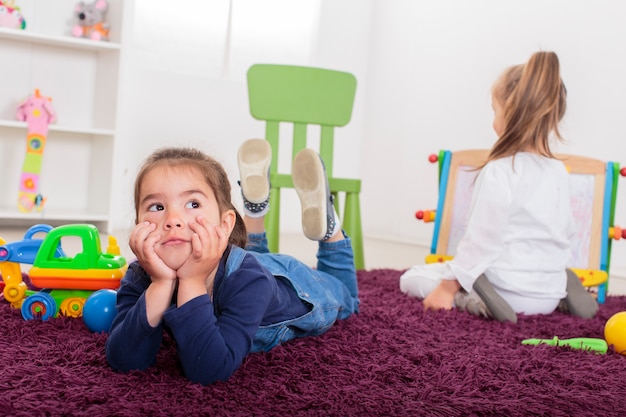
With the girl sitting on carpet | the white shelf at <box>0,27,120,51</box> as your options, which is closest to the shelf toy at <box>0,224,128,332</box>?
the girl sitting on carpet

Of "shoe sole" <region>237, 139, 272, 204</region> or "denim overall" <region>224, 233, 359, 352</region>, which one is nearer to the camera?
"denim overall" <region>224, 233, 359, 352</region>

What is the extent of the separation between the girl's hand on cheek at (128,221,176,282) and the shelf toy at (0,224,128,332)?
0.31m

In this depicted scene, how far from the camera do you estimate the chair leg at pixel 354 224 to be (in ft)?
7.48

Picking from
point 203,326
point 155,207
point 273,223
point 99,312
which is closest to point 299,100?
point 273,223

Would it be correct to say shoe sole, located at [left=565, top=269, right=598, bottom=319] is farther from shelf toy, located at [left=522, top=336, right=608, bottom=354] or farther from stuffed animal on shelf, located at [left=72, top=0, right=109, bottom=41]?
stuffed animal on shelf, located at [left=72, top=0, right=109, bottom=41]

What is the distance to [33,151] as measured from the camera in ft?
9.05

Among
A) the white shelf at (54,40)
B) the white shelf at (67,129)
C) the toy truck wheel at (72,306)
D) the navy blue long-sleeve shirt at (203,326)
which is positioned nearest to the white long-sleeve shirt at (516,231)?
A: the navy blue long-sleeve shirt at (203,326)

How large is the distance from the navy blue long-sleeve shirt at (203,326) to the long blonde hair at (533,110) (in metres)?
0.82

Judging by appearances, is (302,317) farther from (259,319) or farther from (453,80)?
(453,80)

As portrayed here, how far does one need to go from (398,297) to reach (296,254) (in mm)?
1012

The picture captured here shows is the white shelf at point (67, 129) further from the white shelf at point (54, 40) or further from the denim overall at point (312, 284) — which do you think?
the denim overall at point (312, 284)

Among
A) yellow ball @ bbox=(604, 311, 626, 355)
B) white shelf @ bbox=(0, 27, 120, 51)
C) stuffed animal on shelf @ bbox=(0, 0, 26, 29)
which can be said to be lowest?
yellow ball @ bbox=(604, 311, 626, 355)

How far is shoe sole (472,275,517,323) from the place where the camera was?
148 cm

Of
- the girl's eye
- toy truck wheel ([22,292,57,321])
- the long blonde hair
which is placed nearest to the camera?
the girl's eye
